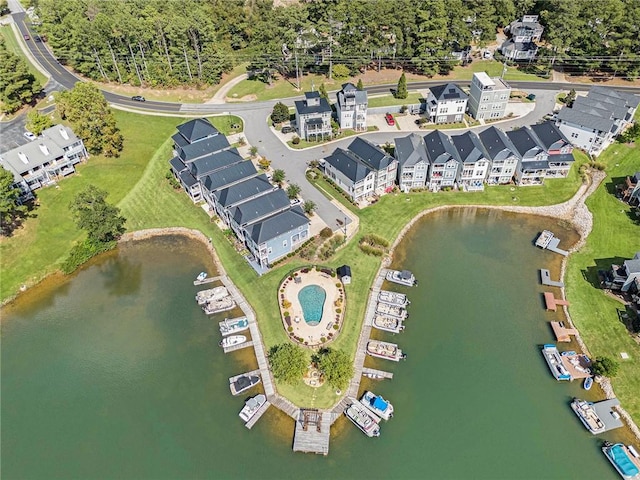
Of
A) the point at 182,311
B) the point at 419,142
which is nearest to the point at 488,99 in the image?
the point at 419,142

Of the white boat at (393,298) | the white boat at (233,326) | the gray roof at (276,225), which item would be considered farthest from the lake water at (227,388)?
the gray roof at (276,225)

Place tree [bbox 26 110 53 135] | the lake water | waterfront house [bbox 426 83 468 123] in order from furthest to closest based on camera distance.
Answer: waterfront house [bbox 426 83 468 123]
tree [bbox 26 110 53 135]
the lake water

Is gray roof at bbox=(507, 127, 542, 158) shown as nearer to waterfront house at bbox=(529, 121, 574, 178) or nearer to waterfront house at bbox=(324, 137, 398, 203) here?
waterfront house at bbox=(529, 121, 574, 178)

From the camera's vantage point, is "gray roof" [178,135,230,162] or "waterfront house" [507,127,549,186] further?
"waterfront house" [507,127,549,186]

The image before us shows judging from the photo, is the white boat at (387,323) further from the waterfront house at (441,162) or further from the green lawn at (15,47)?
the green lawn at (15,47)

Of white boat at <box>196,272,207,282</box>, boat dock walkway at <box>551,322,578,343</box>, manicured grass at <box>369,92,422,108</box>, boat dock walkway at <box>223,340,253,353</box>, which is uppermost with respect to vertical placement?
manicured grass at <box>369,92,422,108</box>

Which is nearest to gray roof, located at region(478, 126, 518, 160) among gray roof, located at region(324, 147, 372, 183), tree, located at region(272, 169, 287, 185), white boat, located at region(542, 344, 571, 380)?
gray roof, located at region(324, 147, 372, 183)

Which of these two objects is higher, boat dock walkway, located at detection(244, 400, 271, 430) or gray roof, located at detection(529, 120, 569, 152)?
gray roof, located at detection(529, 120, 569, 152)
